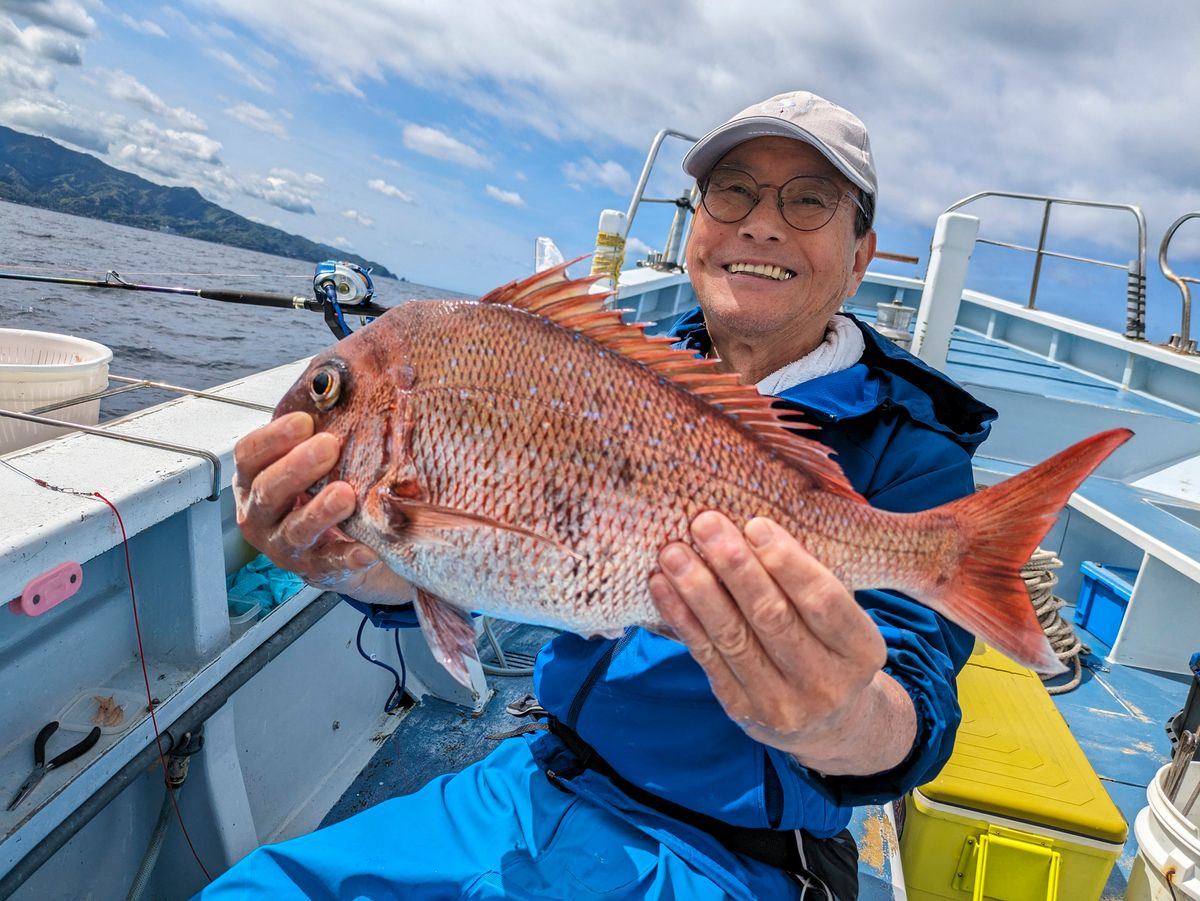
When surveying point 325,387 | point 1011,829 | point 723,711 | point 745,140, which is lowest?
point 1011,829

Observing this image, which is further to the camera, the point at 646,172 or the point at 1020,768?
the point at 646,172

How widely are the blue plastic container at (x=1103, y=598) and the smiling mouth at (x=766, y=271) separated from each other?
4683 mm

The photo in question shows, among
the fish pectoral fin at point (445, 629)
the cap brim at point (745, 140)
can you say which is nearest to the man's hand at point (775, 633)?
the fish pectoral fin at point (445, 629)

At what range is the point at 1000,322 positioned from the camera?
513 inches

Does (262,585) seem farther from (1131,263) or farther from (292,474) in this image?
(1131,263)

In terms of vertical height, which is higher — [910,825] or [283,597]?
[283,597]

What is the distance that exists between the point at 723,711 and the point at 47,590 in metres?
1.70

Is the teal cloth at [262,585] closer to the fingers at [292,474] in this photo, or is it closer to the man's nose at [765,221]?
the fingers at [292,474]

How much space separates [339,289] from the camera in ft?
9.63

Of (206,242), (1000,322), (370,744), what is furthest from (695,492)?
(206,242)

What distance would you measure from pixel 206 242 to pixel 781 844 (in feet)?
183

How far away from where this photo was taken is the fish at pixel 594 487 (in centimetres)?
138

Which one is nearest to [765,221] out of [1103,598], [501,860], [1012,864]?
[501,860]

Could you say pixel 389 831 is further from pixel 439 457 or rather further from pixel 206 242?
pixel 206 242
